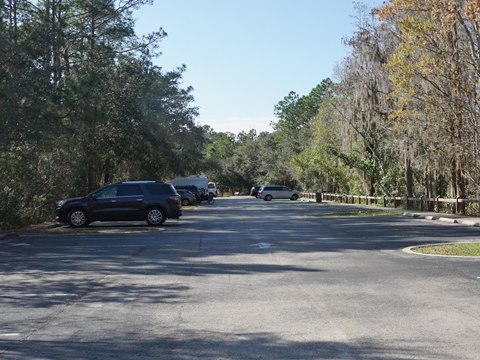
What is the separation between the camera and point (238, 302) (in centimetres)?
895

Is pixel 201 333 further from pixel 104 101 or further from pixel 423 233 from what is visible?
pixel 104 101

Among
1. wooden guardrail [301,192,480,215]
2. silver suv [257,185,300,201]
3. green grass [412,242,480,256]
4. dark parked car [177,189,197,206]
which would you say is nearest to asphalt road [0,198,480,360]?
green grass [412,242,480,256]

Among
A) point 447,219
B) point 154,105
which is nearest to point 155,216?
point 447,219

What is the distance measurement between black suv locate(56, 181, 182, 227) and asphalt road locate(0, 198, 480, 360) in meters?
7.66

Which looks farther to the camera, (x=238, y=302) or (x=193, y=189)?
(x=193, y=189)

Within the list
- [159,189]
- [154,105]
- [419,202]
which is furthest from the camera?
[154,105]

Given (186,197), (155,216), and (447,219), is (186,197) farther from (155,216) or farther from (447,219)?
(447,219)

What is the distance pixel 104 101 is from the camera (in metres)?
34.7

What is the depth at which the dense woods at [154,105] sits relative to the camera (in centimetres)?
2331

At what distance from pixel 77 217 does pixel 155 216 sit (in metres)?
3.16

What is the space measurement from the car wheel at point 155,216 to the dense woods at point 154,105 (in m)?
4.89

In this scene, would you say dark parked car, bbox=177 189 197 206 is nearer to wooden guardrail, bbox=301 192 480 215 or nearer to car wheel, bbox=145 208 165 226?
wooden guardrail, bbox=301 192 480 215

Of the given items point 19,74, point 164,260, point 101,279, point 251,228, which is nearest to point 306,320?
point 101,279

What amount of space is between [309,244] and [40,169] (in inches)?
630
